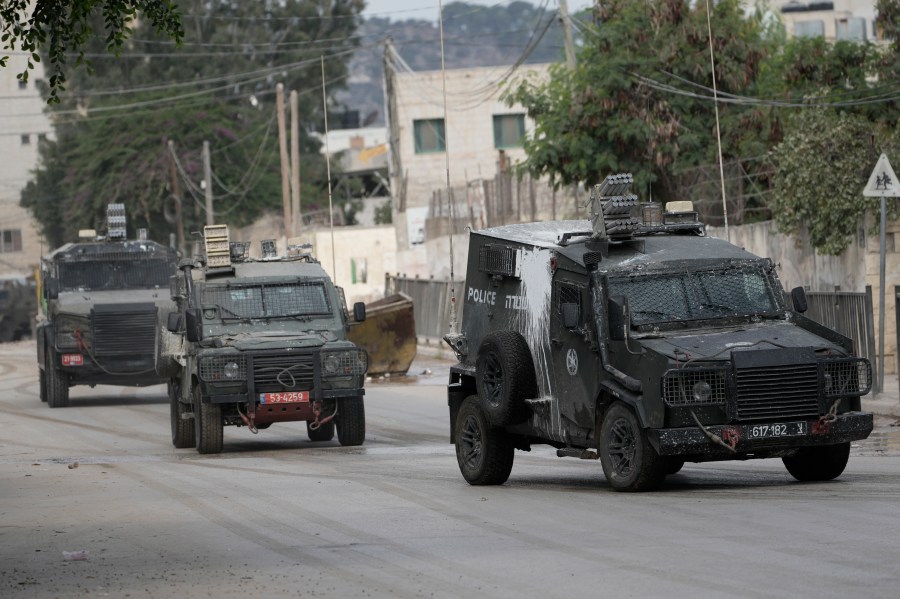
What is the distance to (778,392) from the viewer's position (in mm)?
12938

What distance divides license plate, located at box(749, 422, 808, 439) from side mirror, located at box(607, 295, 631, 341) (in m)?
1.32

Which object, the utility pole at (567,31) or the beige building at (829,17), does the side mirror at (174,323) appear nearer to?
the utility pole at (567,31)

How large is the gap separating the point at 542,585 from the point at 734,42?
95.0ft

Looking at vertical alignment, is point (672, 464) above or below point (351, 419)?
above

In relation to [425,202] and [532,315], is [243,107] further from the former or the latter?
[532,315]

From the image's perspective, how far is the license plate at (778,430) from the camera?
12859 mm

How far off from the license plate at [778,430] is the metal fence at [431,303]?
27.5 metres

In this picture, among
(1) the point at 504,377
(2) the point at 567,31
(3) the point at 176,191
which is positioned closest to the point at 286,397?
(1) the point at 504,377

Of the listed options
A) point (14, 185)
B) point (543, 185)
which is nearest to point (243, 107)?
point (14, 185)

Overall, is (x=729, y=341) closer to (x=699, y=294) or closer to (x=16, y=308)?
(x=699, y=294)

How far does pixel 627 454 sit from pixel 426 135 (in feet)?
185

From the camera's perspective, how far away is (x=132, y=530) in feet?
41.4

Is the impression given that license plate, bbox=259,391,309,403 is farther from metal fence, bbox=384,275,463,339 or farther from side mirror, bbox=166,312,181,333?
metal fence, bbox=384,275,463,339

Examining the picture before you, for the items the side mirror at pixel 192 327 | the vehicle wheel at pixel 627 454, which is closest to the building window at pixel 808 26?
the side mirror at pixel 192 327
